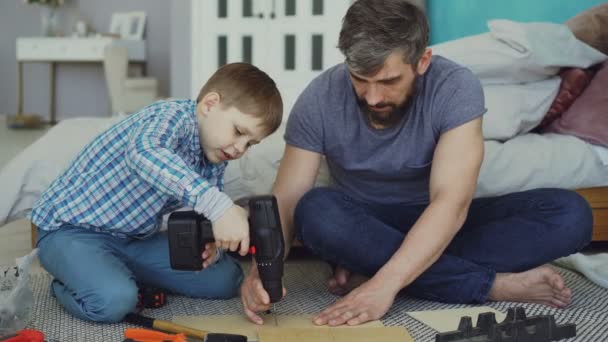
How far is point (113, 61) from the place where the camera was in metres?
5.87

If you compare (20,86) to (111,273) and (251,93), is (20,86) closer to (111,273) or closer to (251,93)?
(111,273)

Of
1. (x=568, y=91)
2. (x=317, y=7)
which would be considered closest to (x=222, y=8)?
(x=317, y=7)

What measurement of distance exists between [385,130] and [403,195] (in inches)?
6.4

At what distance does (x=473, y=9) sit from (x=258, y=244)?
265cm

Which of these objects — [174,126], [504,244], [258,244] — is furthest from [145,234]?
[504,244]

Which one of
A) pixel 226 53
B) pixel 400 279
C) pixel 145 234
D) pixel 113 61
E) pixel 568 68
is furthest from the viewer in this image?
pixel 113 61

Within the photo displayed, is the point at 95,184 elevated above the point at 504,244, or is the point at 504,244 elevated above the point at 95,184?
the point at 95,184

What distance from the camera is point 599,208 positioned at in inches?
82.3

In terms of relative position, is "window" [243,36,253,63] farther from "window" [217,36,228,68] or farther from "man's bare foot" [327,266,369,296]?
"man's bare foot" [327,266,369,296]

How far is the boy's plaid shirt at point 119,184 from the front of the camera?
1.46 metres

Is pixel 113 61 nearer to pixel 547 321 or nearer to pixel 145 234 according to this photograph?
pixel 145 234

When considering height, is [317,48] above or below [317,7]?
below

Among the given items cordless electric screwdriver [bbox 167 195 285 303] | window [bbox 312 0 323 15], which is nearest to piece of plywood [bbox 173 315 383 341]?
cordless electric screwdriver [bbox 167 195 285 303]

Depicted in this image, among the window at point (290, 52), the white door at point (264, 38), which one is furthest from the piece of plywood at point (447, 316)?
the window at point (290, 52)
